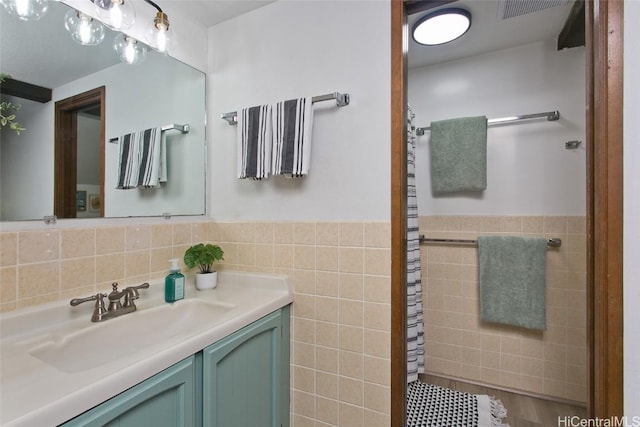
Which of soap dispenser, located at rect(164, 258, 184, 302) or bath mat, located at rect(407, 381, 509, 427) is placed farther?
→ bath mat, located at rect(407, 381, 509, 427)

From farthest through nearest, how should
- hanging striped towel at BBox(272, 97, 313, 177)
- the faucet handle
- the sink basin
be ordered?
hanging striped towel at BBox(272, 97, 313, 177) < the faucet handle < the sink basin

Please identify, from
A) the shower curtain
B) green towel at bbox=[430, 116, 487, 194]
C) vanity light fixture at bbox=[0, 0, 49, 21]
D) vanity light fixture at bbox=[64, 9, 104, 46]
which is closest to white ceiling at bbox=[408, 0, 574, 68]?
green towel at bbox=[430, 116, 487, 194]

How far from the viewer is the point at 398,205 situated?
114 centimetres

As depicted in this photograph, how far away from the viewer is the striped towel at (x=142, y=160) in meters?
1.20

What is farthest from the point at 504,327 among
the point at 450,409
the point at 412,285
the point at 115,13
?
the point at 115,13

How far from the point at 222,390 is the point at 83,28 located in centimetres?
137

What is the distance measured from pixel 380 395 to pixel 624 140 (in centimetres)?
120

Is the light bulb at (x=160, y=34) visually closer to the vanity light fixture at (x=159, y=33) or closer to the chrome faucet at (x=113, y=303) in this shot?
the vanity light fixture at (x=159, y=33)

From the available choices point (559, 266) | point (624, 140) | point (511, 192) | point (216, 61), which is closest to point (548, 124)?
point (511, 192)

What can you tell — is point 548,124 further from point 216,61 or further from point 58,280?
point 58,280

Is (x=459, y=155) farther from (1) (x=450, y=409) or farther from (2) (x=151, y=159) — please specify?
(2) (x=151, y=159)

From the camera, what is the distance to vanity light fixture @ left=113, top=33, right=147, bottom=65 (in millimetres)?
1152

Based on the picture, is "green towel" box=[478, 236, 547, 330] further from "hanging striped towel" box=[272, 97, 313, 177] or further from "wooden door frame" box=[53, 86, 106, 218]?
"wooden door frame" box=[53, 86, 106, 218]

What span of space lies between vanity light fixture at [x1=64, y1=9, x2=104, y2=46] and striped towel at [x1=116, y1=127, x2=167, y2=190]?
0.35m
